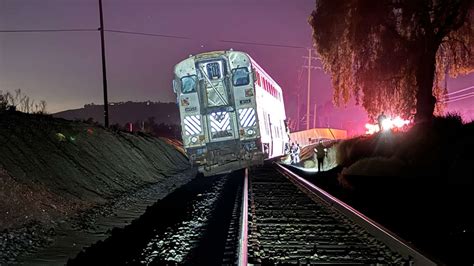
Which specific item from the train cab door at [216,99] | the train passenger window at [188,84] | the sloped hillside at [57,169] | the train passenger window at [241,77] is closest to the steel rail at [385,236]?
the sloped hillside at [57,169]

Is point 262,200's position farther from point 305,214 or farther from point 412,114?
point 412,114

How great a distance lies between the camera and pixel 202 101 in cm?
2200

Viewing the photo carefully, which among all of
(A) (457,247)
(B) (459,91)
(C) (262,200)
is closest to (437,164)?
(C) (262,200)

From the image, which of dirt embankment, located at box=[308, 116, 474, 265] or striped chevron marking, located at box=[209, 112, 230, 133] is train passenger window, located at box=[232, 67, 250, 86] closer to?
striped chevron marking, located at box=[209, 112, 230, 133]

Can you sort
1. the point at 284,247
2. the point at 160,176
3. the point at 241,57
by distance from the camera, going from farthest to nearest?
the point at 160,176
the point at 241,57
the point at 284,247

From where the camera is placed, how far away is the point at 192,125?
22.2m

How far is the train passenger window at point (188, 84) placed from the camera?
71.8 feet

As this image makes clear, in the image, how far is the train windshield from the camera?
22.1m

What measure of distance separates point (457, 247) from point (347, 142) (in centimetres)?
2463


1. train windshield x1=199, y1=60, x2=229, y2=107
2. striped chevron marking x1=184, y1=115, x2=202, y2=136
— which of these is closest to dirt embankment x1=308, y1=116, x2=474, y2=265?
train windshield x1=199, y1=60, x2=229, y2=107

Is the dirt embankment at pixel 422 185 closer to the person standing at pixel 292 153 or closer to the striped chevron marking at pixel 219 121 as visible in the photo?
the striped chevron marking at pixel 219 121

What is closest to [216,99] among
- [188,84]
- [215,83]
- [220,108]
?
[220,108]

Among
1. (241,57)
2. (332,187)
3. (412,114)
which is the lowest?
(332,187)

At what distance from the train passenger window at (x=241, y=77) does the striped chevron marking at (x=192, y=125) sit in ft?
7.09
